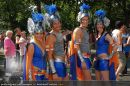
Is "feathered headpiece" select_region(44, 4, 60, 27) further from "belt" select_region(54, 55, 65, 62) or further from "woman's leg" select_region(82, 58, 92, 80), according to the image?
"woman's leg" select_region(82, 58, 92, 80)

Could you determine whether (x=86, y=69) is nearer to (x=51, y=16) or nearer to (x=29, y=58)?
(x=51, y=16)

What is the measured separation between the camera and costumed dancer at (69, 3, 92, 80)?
26.6 ft

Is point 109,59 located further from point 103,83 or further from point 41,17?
point 103,83

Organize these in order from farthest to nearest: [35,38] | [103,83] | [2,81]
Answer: [35,38] < [2,81] < [103,83]

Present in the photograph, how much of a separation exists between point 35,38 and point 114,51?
177 cm

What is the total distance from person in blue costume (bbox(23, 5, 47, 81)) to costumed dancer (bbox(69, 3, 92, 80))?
2.80 feet

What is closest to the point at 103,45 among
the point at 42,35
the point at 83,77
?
the point at 83,77

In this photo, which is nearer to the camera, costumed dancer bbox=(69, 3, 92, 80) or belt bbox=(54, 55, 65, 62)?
belt bbox=(54, 55, 65, 62)

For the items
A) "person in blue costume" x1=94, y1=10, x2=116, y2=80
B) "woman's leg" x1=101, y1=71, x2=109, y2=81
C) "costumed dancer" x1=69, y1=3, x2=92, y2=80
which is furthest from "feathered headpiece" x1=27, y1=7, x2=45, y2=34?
"woman's leg" x1=101, y1=71, x2=109, y2=81

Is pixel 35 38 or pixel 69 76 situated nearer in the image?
pixel 35 38

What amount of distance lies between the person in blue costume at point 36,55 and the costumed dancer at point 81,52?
33.6 inches

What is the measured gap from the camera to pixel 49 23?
25.8ft

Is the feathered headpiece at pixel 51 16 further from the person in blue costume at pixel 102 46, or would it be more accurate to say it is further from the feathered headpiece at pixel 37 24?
the person in blue costume at pixel 102 46

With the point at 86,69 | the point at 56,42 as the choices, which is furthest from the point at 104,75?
the point at 56,42
